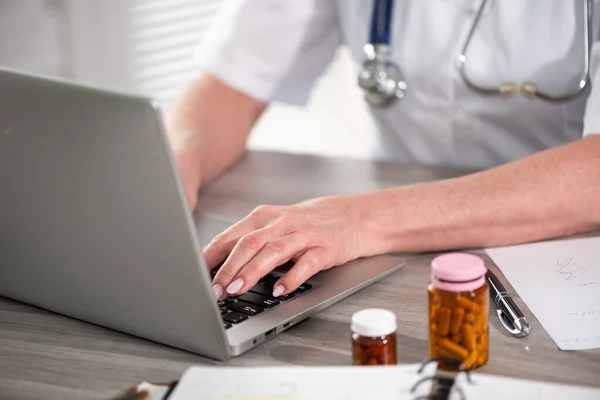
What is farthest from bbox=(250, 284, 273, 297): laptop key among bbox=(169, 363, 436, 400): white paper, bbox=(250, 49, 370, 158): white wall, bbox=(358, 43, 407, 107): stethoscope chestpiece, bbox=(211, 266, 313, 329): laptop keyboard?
bbox=(250, 49, 370, 158): white wall

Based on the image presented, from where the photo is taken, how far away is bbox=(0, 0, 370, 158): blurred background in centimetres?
276

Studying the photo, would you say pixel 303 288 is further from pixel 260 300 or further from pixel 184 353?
pixel 184 353

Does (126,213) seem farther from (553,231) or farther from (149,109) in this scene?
(553,231)

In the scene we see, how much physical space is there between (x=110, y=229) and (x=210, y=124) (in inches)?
29.9

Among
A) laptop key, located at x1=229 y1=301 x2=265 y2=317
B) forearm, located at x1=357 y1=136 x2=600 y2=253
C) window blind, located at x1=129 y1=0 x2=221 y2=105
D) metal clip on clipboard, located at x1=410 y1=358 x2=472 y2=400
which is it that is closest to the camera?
metal clip on clipboard, located at x1=410 y1=358 x2=472 y2=400

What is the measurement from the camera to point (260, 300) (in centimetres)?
105

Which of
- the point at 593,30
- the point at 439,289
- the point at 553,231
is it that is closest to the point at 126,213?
the point at 439,289

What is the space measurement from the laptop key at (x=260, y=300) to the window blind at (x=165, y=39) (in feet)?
6.45

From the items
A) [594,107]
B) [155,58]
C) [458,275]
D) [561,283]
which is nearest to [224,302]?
[458,275]

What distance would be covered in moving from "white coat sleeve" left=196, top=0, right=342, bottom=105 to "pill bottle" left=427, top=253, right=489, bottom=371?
35.8 inches

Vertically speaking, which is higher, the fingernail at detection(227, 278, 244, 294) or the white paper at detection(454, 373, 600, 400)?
the fingernail at detection(227, 278, 244, 294)

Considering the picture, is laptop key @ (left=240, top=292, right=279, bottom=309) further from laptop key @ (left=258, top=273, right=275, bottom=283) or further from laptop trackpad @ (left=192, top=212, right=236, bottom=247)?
laptop trackpad @ (left=192, top=212, right=236, bottom=247)

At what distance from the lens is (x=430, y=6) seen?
1602 mm

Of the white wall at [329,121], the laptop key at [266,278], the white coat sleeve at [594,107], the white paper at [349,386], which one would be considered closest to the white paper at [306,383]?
the white paper at [349,386]
